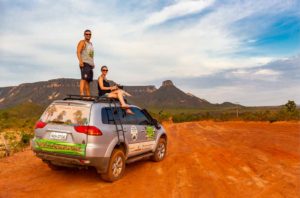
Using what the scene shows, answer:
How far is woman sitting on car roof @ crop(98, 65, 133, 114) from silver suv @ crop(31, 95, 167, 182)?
0.38 m

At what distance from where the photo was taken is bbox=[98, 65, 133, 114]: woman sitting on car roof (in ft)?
30.3

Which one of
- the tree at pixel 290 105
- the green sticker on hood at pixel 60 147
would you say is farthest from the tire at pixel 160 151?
the tree at pixel 290 105

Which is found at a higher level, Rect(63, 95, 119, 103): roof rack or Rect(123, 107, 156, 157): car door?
Rect(63, 95, 119, 103): roof rack

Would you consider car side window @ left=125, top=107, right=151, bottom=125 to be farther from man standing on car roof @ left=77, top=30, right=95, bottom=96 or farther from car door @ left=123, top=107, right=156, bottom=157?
man standing on car roof @ left=77, top=30, right=95, bottom=96

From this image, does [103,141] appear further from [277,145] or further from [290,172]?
[277,145]

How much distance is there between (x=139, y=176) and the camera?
879 centimetres

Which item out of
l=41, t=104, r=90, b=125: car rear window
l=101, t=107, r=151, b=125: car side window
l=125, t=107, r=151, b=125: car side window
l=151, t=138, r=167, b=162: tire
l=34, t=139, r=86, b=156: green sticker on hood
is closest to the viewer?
l=34, t=139, r=86, b=156: green sticker on hood

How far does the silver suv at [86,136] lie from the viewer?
730 centimetres

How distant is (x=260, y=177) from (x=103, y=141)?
4.12 meters

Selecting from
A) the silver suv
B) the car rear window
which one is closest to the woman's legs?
the silver suv

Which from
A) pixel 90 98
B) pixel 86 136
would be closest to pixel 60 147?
pixel 86 136

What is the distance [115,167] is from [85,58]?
12.3 feet

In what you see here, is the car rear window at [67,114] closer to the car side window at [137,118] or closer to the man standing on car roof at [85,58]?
the car side window at [137,118]

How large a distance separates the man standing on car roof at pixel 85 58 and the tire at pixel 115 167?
9.08 feet
